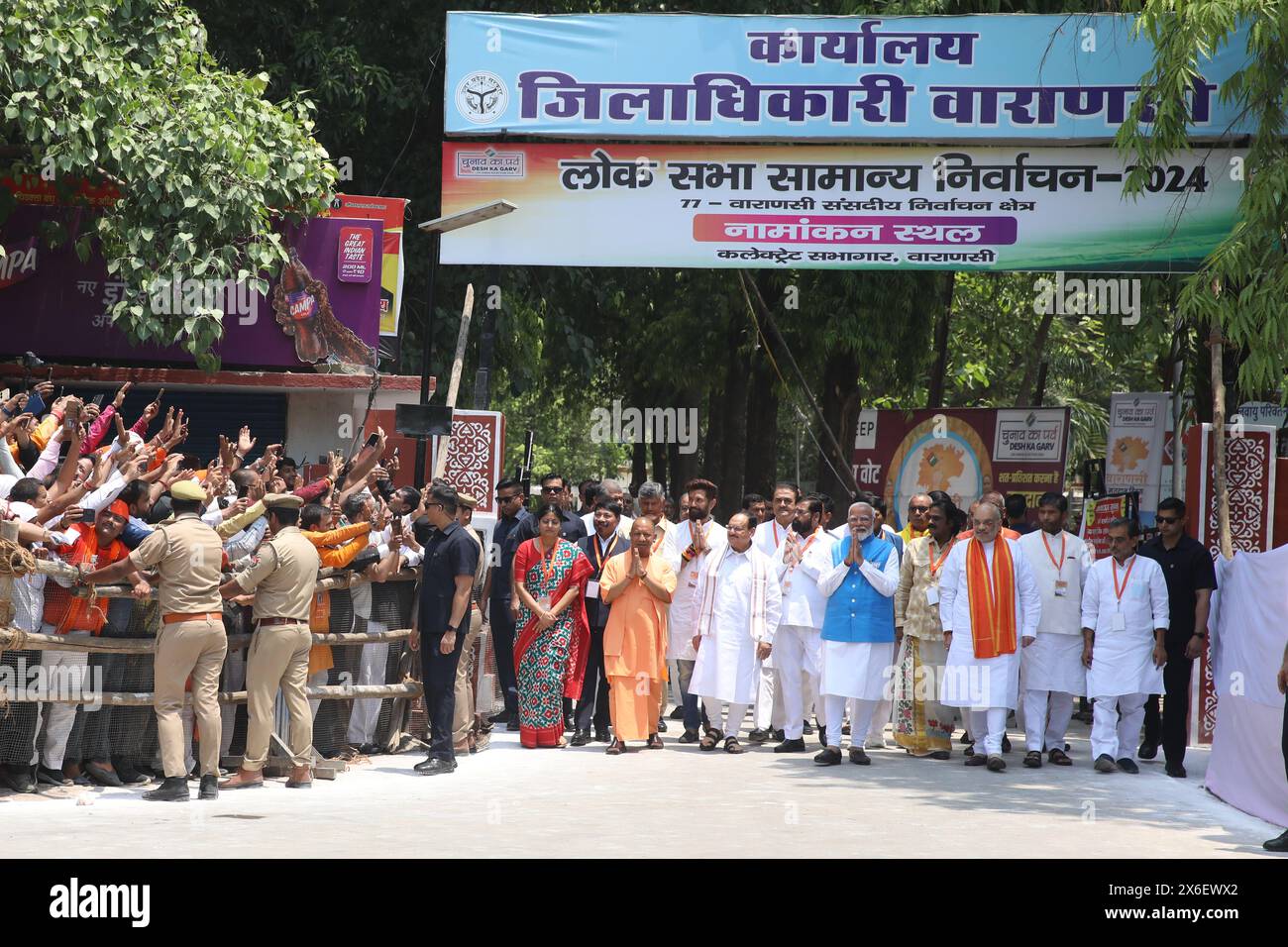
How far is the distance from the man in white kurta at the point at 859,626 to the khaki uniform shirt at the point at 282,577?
4225mm

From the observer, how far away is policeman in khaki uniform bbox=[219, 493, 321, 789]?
10039mm

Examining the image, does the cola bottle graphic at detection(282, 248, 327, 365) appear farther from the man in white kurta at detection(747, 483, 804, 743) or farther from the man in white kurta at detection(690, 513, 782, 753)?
the man in white kurta at detection(690, 513, 782, 753)

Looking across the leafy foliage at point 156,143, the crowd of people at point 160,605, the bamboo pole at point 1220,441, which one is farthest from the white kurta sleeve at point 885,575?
the leafy foliage at point 156,143

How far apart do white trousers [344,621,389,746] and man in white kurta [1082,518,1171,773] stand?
5.16 metres

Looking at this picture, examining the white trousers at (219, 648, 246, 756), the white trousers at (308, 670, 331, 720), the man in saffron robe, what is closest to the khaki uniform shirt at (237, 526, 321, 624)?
the white trousers at (219, 648, 246, 756)

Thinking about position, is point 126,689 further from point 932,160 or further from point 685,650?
point 932,160

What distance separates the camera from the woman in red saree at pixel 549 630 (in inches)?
503

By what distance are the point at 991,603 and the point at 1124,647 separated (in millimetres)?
1016

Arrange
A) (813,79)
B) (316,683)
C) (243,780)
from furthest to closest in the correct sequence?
(813,79)
(316,683)
(243,780)

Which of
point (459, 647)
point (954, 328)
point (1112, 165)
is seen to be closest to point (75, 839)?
point (459, 647)

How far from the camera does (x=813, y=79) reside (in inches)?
570

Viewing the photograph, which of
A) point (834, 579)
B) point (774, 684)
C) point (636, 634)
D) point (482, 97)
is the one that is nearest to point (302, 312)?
point (482, 97)

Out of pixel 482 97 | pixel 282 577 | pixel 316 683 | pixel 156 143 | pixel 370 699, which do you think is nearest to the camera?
pixel 282 577

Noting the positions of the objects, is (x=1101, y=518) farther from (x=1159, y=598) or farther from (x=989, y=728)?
(x=989, y=728)
